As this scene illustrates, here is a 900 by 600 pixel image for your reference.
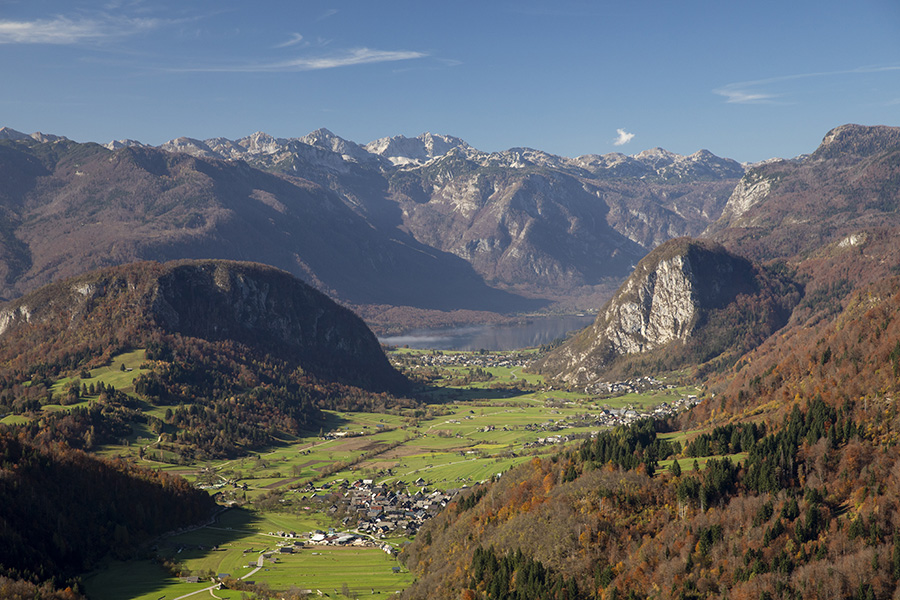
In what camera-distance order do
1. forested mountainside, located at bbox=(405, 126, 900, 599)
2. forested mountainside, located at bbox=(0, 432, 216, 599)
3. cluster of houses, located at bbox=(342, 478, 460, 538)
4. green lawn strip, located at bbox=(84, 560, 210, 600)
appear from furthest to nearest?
1. cluster of houses, located at bbox=(342, 478, 460, 538)
2. green lawn strip, located at bbox=(84, 560, 210, 600)
3. forested mountainside, located at bbox=(0, 432, 216, 599)
4. forested mountainside, located at bbox=(405, 126, 900, 599)

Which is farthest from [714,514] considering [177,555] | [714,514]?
[177,555]

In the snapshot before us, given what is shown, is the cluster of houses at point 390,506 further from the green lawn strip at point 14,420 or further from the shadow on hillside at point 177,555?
the green lawn strip at point 14,420

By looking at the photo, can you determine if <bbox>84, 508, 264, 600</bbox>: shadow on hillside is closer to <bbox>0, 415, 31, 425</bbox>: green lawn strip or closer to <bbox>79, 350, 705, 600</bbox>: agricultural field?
<bbox>79, 350, 705, 600</bbox>: agricultural field

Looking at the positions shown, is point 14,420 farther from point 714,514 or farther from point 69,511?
point 714,514

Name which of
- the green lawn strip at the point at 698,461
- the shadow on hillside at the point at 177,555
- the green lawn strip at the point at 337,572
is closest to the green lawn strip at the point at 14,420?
the shadow on hillside at the point at 177,555

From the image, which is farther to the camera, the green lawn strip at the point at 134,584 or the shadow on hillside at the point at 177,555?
the shadow on hillside at the point at 177,555

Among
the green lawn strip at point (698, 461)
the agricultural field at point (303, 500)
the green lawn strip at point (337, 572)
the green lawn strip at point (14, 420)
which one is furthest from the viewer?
the green lawn strip at point (14, 420)

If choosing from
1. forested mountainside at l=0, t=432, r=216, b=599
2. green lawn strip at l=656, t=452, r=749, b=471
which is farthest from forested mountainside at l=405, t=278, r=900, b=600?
forested mountainside at l=0, t=432, r=216, b=599

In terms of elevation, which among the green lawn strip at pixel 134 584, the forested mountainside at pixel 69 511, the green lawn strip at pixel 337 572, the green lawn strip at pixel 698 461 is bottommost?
the green lawn strip at pixel 337 572

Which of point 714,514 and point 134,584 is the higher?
point 714,514

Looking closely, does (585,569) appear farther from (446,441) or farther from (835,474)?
(446,441)

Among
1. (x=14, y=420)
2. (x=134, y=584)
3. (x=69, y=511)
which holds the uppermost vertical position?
(x=14, y=420)

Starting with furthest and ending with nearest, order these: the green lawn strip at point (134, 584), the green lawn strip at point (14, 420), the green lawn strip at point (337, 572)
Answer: the green lawn strip at point (14, 420)
the green lawn strip at point (337, 572)
the green lawn strip at point (134, 584)
